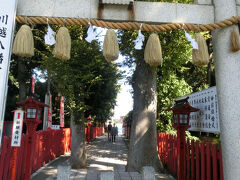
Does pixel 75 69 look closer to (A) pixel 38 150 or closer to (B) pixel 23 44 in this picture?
(A) pixel 38 150

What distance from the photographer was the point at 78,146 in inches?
324

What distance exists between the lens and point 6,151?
4.77 metres

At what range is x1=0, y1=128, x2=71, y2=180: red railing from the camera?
4738 millimetres

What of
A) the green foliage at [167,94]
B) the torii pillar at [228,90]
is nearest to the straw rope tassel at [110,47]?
the torii pillar at [228,90]

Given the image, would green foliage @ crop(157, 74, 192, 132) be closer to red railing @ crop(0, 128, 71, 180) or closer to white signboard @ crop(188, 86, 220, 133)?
white signboard @ crop(188, 86, 220, 133)

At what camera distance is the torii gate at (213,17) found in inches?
119

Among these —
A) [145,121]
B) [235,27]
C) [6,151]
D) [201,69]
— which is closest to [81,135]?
[145,121]

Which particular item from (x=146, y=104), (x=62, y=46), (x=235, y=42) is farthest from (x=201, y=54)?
(x=146, y=104)

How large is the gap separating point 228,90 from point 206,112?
2.08 meters

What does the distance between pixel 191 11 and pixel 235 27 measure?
2.45 ft

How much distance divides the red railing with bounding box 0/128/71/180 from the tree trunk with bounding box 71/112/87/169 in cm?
133

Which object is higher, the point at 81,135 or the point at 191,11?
the point at 191,11

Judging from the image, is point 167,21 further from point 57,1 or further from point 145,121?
point 145,121

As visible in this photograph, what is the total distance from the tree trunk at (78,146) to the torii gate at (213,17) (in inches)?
214
